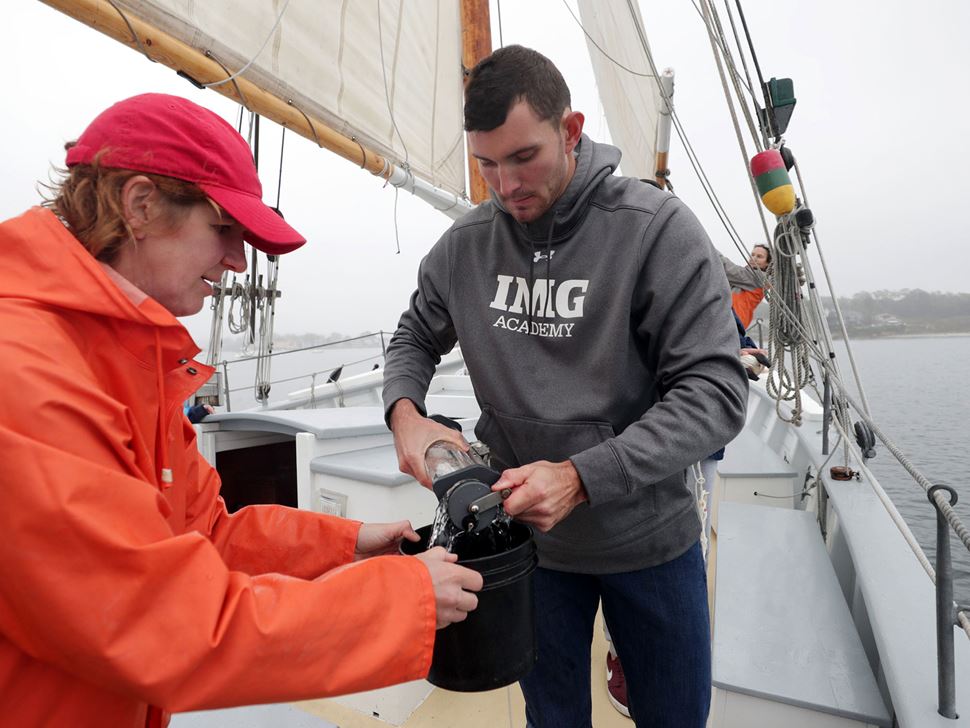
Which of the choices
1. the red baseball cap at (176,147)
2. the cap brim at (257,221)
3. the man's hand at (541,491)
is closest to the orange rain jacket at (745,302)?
the man's hand at (541,491)

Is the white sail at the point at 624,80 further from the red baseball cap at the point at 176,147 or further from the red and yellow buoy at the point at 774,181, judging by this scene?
the red baseball cap at the point at 176,147

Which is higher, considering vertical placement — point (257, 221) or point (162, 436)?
point (257, 221)

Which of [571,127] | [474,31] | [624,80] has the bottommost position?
[571,127]

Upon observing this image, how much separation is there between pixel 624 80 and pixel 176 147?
7578 mm

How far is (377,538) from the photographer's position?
55.7 inches

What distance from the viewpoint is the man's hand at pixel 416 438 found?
1.49 m

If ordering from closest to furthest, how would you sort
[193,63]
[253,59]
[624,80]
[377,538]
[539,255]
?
[377,538]
[539,255]
[193,63]
[253,59]
[624,80]

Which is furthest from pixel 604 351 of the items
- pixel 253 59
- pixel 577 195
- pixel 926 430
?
pixel 926 430

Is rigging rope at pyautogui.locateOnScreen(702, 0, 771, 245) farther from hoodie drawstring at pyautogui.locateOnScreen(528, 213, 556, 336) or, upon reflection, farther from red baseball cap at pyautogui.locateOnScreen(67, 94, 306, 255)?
red baseball cap at pyautogui.locateOnScreen(67, 94, 306, 255)

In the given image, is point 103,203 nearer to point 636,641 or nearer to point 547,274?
point 547,274

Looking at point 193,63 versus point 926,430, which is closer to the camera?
point 193,63

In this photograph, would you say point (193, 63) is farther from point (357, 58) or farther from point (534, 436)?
point (534, 436)

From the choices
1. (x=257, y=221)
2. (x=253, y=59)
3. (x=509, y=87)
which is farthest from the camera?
(x=253, y=59)

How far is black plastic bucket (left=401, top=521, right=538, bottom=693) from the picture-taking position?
1.16 m
